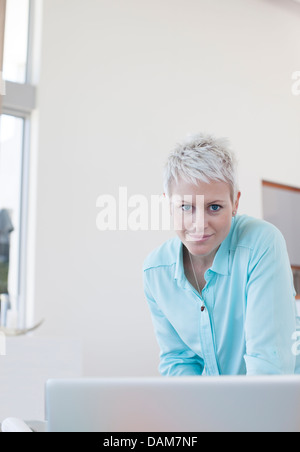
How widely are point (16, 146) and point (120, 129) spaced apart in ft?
2.27

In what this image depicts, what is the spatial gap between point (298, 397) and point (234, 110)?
4.21 m

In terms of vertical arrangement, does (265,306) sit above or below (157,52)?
below

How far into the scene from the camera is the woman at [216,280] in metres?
1.13

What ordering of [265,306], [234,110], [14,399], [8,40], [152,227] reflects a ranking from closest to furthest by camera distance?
[265,306] < [14,399] < [8,40] < [152,227] < [234,110]

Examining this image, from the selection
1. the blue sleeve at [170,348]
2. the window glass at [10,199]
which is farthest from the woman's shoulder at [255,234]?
the window glass at [10,199]

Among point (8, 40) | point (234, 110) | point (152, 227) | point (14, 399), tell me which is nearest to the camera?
point (14, 399)

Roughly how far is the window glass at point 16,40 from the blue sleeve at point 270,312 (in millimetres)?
2821

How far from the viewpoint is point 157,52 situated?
13.9ft

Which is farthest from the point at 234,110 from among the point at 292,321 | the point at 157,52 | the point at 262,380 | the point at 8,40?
the point at 262,380

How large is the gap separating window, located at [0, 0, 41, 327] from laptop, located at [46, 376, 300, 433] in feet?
9.57

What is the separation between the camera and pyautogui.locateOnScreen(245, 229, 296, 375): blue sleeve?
42.3 inches

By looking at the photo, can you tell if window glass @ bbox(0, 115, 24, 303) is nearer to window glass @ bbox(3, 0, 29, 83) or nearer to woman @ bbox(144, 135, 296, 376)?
window glass @ bbox(3, 0, 29, 83)

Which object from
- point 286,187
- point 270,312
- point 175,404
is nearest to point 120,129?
point 286,187

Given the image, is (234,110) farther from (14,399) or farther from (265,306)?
(265,306)
